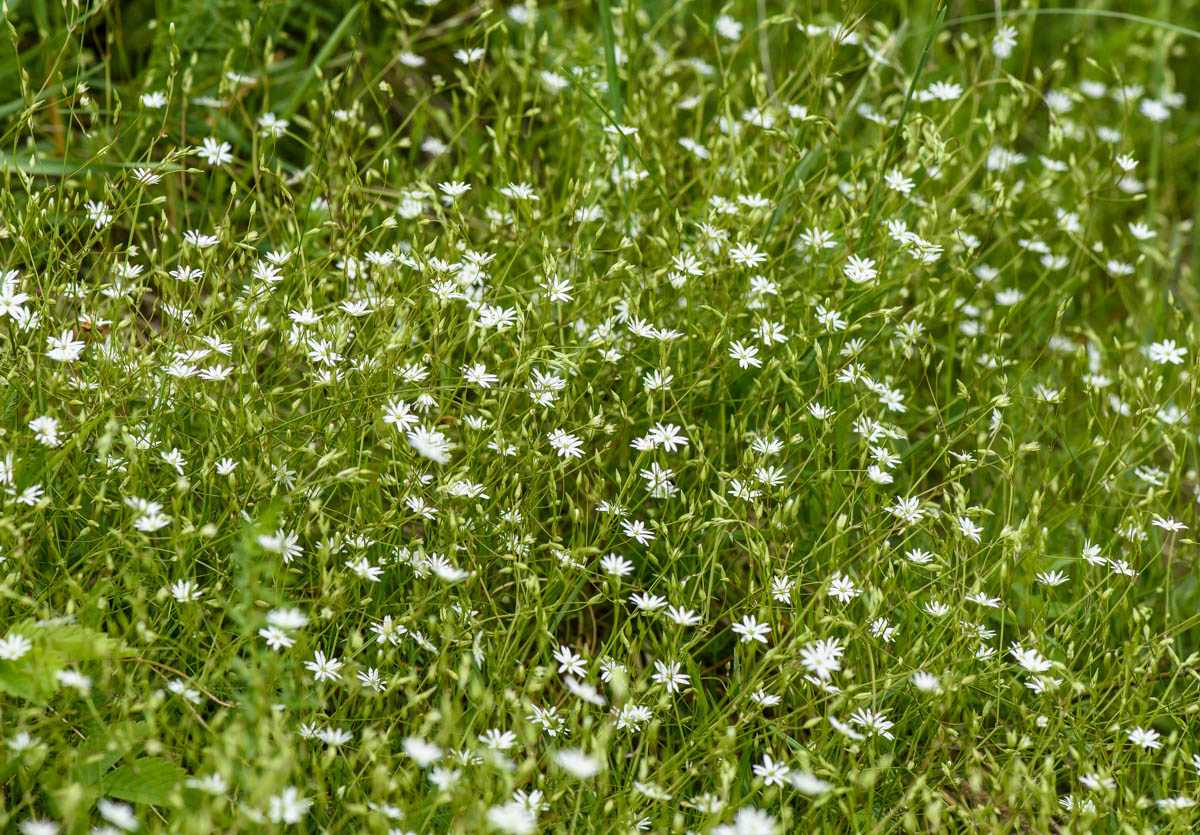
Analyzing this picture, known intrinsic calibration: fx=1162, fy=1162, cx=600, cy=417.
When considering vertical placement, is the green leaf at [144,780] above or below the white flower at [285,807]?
below

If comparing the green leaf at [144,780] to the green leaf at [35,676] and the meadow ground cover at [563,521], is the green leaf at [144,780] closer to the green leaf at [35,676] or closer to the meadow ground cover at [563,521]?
the meadow ground cover at [563,521]

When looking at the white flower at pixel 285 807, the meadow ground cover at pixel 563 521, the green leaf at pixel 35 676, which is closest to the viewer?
the white flower at pixel 285 807

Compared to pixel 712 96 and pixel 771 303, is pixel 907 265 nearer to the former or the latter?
pixel 771 303

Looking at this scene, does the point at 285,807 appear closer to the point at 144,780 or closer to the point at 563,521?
the point at 144,780

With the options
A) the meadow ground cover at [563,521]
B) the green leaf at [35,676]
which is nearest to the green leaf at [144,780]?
the meadow ground cover at [563,521]

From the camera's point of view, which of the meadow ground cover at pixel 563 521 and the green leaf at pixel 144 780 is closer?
the green leaf at pixel 144 780

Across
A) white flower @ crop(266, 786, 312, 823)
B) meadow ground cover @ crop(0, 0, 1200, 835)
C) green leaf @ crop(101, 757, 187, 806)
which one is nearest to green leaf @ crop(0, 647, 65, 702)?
meadow ground cover @ crop(0, 0, 1200, 835)

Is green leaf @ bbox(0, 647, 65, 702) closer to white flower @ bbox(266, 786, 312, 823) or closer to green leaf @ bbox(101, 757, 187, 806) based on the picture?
green leaf @ bbox(101, 757, 187, 806)
